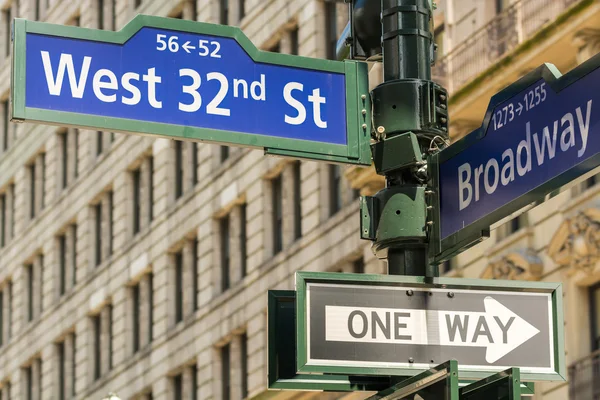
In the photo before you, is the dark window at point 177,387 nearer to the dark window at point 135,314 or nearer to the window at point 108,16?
the dark window at point 135,314

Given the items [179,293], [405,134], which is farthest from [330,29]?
[405,134]

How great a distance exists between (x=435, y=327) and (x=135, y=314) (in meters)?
40.0

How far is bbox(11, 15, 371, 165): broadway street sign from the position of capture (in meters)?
6.38

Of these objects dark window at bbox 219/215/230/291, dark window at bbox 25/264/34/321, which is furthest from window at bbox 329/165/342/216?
dark window at bbox 25/264/34/321

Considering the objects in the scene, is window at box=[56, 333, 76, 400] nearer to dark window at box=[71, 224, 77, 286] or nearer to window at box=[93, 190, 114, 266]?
dark window at box=[71, 224, 77, 286]

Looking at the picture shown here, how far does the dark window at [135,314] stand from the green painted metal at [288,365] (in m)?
39.5

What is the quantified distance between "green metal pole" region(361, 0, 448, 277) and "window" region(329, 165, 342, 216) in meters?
29.4

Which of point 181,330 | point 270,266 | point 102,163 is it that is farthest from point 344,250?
point 102,163

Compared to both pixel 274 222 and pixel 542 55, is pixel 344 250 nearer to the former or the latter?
pixel 274 222

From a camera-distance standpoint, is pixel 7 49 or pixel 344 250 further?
pixel 7 49

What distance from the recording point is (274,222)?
39.2 meters

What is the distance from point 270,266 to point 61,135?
15428 mm

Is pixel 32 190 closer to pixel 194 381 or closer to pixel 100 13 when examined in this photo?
pixel 100 13

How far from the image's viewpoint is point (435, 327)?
6457 millimetres
